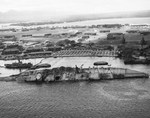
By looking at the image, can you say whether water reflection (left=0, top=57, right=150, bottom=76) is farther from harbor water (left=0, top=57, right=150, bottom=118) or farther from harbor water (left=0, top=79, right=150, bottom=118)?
harbor water (left=0, top=79, right=150, bottom=118)

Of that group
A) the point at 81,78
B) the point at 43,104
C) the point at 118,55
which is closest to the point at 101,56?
the point at 118,55

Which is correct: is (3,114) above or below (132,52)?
below

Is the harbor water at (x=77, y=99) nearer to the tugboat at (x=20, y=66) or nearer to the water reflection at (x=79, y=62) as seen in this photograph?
the water reflection at (x=79, y=62)

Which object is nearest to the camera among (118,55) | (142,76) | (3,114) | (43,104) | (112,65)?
(3,114)

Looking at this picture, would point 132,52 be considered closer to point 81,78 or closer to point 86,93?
point 81,78

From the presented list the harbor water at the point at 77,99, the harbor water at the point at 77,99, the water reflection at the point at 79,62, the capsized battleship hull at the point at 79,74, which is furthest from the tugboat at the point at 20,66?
the harbor water at the point at 77,99

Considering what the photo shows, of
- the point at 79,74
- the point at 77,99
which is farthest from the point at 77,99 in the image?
the point at 79,74

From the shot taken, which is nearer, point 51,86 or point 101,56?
point 51,86

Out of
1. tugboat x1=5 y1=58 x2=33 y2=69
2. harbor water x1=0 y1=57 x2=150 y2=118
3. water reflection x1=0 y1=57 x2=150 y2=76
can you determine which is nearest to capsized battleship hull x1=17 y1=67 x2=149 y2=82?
harbor water x1=0 y1=57 x2=150 y2=118
